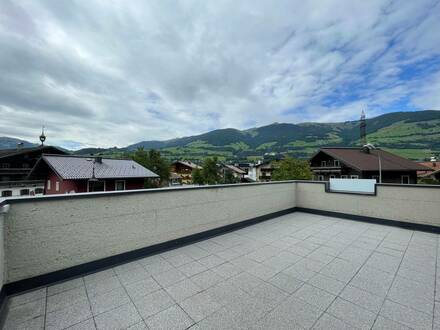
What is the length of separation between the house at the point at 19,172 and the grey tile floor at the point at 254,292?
26660mm

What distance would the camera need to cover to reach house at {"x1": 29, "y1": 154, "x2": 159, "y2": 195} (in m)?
12.5

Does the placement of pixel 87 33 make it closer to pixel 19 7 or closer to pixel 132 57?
pixel 19 7

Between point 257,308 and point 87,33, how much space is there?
293 inches

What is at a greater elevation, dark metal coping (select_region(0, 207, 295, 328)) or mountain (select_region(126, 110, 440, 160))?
mountain (select_region(126, 110, 440, 160))

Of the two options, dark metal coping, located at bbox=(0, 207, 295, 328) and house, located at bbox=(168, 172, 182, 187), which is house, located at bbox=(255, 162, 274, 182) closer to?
house, located at bbox=(168, 172, 182, 187)

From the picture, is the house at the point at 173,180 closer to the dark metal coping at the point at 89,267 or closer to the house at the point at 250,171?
the house at the point at 250,171

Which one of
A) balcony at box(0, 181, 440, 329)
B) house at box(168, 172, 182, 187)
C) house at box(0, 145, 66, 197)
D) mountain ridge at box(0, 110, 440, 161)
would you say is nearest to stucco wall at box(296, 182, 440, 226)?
balcony at box(0, 181, 440, 329)

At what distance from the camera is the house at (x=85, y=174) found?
12.5 m

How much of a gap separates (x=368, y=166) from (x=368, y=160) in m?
1.83

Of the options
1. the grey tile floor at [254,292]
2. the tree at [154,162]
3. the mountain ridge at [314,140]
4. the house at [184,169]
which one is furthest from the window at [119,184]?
the house at [184,169]

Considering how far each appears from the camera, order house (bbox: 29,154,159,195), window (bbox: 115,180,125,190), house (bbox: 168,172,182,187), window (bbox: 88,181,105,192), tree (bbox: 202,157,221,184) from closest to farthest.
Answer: house (bbox: 29,154,159,195) < window (bbox: 88,181,105,192) < window (bbox: 115,180,125,190) < tree (bbox: 202,157,221,184) < house (bbox: 168,172,182,187)

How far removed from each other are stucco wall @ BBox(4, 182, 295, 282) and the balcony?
0.01 meters

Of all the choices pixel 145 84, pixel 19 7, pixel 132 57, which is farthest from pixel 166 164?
pixel 19 7

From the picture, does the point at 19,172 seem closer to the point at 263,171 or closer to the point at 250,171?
the point at 263,171
